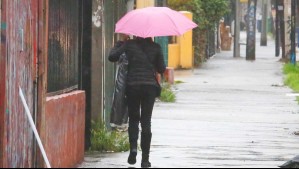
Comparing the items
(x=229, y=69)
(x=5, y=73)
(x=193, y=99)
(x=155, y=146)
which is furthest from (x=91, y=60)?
(x=229, y=69)

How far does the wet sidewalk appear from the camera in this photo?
1155 cm

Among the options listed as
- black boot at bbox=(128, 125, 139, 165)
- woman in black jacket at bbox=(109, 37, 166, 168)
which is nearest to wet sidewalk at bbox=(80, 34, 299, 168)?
black boot at bbox=(128, 125, 139, 165)

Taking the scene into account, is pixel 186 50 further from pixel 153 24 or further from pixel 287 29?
pixel 153 24

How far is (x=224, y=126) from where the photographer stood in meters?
15.9

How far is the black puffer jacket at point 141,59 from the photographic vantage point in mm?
10141

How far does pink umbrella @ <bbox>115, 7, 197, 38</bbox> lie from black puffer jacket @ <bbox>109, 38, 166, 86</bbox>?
146mm

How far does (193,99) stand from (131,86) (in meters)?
11.6

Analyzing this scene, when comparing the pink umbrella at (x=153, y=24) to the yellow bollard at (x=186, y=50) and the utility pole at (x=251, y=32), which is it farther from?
the utility pole at (x=251, y=32)

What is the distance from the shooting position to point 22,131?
8.39 metres

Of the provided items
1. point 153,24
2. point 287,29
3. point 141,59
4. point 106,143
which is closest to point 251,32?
point 287,29

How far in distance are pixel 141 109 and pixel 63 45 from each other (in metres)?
1.17

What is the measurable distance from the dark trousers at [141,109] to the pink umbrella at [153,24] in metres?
0.61

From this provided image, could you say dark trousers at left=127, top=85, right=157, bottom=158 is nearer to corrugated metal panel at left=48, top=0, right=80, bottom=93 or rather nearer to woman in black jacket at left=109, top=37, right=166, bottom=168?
woman in black jacket at left=109, top=37, right=166, bottom=168

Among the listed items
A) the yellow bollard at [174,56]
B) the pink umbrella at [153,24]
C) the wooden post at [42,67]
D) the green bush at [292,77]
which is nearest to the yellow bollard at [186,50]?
the yellow bollard at [174,56]
